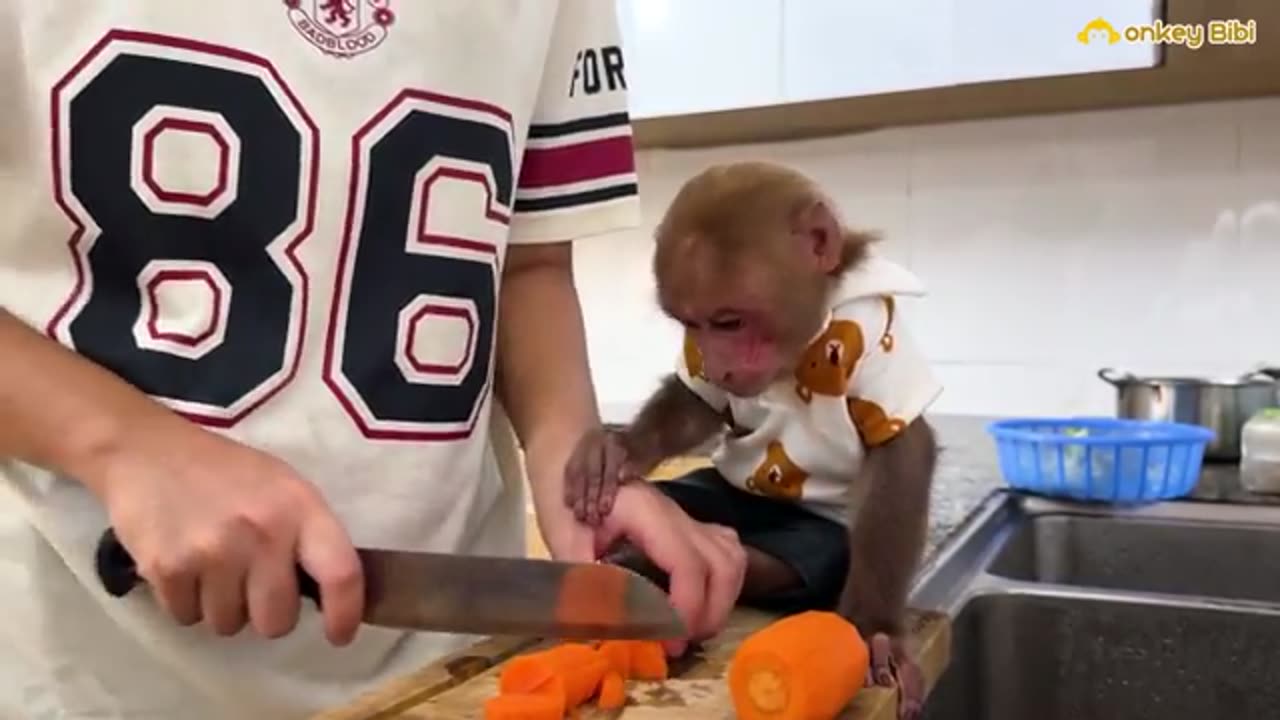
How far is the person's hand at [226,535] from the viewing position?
434 mm

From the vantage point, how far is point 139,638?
56cm

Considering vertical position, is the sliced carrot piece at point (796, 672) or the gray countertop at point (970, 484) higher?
the sliced carrot piece at point (796, 672)

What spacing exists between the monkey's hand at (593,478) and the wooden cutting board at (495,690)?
0.08m

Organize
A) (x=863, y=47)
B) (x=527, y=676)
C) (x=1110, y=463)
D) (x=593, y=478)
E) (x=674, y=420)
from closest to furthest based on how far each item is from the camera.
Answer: (x=527, y=676), (x=593, y=478), (x=674, y=420), (x=1110, y=463), (x=863, y=47)

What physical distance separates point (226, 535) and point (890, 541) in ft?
1.45

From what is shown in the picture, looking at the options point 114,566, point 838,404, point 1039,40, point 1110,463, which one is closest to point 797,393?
point 838,404

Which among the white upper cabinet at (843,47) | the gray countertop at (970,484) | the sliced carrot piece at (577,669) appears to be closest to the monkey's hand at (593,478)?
the sliced carrot piece at (577,669)

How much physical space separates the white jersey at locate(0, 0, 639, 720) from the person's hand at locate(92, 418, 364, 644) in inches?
3.9

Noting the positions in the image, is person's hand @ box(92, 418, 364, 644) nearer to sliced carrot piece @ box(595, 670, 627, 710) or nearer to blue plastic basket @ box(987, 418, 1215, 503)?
sliced carrot piece @ box(595, 670, 627, 710)

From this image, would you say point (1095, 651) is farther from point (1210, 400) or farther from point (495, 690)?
point (1210, 400)

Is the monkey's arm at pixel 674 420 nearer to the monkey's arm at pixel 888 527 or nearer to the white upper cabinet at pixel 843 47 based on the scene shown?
the monkey's arm at pixel 888 527

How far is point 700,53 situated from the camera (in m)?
1.67

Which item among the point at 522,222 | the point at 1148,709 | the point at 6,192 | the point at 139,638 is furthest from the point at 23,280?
the point at 1148,709

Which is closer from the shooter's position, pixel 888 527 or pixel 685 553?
pixel 685 553
